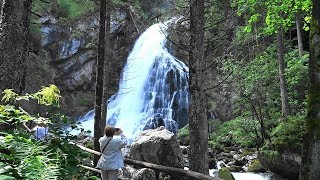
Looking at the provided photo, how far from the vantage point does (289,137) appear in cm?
1024

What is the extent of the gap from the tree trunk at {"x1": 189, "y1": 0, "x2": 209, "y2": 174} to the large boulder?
7.87 ft

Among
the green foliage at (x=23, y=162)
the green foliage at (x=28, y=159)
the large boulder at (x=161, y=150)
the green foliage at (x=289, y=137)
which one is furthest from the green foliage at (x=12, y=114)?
the green foliage at (x=289, y=137)

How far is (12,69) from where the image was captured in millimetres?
4684

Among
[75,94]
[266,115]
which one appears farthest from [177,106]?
[75,94]

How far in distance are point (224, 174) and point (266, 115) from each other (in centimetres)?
1063

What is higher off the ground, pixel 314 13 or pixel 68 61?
pixel 68 61

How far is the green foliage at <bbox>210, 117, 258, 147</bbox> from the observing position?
56.8ft

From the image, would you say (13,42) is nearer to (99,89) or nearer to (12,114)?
(12,114)

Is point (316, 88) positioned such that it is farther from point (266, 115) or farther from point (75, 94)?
point (75, 94)

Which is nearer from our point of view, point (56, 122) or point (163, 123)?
point (56, 122)

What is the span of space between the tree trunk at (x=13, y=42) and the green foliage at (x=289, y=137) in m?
8.36

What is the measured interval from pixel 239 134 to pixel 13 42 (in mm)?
14706

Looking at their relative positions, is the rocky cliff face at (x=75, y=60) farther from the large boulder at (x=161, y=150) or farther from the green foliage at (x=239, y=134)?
the large boulder at (x=161, y=150)

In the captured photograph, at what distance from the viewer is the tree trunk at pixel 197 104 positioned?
6227mm
